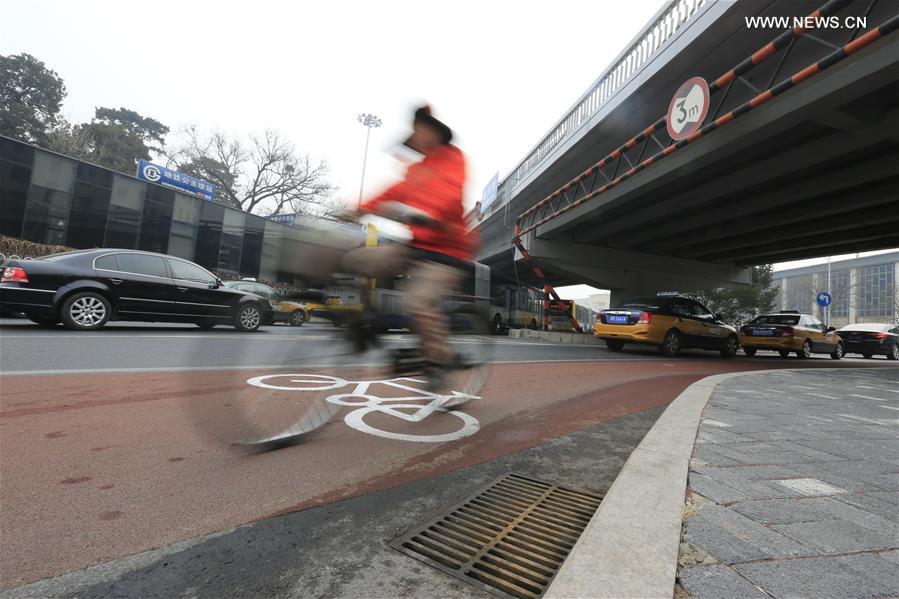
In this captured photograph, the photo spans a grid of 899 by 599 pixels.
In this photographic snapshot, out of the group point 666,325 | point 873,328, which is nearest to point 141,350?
point 666,325

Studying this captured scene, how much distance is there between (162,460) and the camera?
7.73 ft

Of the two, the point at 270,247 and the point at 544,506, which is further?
the point at 270,247

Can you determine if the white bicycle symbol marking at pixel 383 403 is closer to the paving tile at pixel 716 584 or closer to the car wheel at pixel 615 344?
the paving tile at pixel 716 584

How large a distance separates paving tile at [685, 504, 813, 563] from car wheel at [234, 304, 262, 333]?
9.97m

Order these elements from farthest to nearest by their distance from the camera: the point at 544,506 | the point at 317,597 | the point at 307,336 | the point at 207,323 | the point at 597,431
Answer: the point at 207,323, the point at 597,431, the point at 307,336, the point at 544,506, the point at 317,597

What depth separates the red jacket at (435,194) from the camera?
2771mm

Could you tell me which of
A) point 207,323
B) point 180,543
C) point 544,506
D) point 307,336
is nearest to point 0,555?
point 180,543

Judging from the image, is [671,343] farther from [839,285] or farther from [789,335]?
[839,285]

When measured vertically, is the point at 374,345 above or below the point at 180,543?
above

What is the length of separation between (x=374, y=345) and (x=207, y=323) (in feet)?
26.8

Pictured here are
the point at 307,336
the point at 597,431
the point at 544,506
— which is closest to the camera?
the point at 544,506

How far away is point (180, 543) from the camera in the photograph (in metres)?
1.57

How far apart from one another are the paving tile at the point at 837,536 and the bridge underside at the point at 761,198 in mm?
7387

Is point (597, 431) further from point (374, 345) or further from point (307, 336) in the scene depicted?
point (307, 336)
